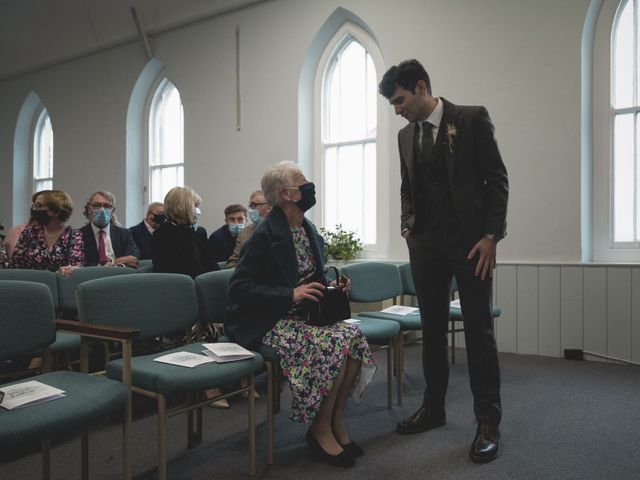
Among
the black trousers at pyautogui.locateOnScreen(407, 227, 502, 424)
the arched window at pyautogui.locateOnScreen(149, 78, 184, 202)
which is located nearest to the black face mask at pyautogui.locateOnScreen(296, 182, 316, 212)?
the black trousers at pyautogui.locateOnScreen(407, 227, 502, 424)

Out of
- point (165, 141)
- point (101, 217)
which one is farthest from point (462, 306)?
point (165, 141)

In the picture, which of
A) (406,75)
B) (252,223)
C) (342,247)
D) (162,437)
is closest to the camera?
(162,437)

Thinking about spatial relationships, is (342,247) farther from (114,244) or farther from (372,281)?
(114,244)

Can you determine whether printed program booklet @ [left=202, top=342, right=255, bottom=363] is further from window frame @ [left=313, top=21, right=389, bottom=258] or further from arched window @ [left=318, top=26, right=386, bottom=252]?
arched window @ [left=318, top=26, right=386, bottom=252]

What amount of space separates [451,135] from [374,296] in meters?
1.62

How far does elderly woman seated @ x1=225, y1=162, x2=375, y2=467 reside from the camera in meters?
2.30

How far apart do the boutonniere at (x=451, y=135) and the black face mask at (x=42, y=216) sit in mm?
2786

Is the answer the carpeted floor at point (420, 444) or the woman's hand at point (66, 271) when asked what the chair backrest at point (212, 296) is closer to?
the carpeted floor at point (420, 444)

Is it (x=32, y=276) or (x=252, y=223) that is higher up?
(x=252, y=223)

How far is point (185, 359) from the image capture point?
2.17m

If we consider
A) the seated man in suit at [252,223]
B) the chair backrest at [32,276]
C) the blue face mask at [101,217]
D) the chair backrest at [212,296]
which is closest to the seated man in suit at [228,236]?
the seated man in suit at [252,223]

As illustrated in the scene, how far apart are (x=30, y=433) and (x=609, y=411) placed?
2920mm

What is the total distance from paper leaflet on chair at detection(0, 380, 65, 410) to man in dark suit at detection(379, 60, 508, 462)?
164cm

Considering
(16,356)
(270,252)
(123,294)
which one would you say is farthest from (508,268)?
(16,356)
